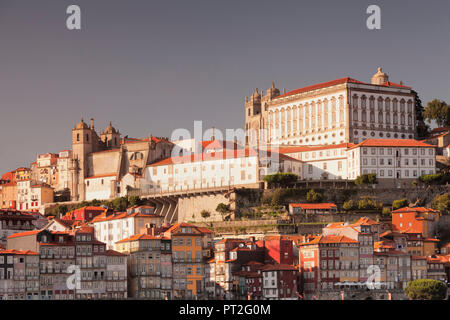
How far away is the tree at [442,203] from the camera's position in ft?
334

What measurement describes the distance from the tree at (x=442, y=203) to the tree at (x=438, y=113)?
22519 mm

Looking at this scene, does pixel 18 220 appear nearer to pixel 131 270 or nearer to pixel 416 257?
pixel 131 270

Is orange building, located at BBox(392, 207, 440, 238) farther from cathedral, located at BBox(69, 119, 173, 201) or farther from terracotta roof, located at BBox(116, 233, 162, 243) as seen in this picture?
cathedral, located at BBox(69, 119, 173, 201)

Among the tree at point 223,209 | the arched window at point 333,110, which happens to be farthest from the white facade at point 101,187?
the arched window at point 333,110

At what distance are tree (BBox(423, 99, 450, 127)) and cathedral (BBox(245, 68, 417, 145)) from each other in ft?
9.61

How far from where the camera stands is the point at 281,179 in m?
106

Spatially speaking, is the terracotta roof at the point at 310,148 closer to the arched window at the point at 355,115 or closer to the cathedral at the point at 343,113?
the cathedral at the point at 343,113

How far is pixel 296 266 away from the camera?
88.1 meters

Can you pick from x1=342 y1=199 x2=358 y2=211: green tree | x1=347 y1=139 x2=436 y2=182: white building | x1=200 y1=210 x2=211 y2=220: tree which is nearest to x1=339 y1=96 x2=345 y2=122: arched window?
x1=347 y1=139 x2=436 y2=182: white building

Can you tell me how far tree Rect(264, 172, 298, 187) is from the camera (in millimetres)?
105875

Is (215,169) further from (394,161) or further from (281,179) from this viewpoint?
(394,161)

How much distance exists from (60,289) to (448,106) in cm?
6026

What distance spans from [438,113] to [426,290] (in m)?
44.5
